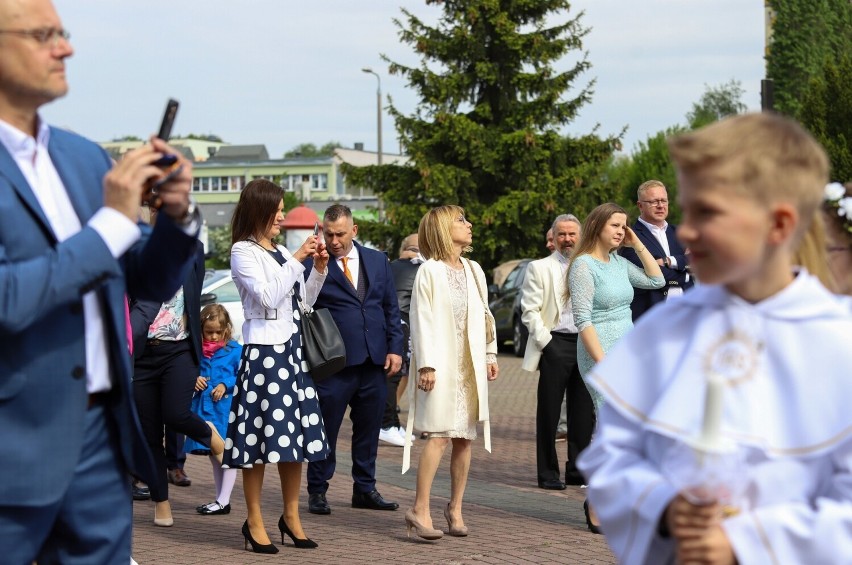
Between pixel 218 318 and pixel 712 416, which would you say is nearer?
pixel 712 416

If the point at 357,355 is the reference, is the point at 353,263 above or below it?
above

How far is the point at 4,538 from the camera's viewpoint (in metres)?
2.99

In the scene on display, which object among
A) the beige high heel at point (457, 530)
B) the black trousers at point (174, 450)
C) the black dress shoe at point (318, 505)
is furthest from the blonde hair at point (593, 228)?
the black trousers at point (174, 450)

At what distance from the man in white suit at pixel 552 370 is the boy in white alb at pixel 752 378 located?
Result: 7.47 metres

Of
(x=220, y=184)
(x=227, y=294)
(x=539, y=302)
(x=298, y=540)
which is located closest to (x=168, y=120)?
(x=298, y=540)

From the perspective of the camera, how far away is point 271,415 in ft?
24.7

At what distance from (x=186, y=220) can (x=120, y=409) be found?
486 mm

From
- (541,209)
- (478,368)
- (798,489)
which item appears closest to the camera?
(798,489)

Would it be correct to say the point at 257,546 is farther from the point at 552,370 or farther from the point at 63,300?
the point at 63,300

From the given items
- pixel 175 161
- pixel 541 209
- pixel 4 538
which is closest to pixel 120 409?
pixel 4 538

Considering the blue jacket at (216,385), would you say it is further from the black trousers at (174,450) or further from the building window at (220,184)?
the building window at (220,184)

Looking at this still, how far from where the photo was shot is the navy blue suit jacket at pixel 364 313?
900 centimetres

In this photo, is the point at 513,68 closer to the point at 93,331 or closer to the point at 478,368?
the point at 478,368

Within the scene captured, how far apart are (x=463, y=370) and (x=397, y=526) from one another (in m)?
1.12
